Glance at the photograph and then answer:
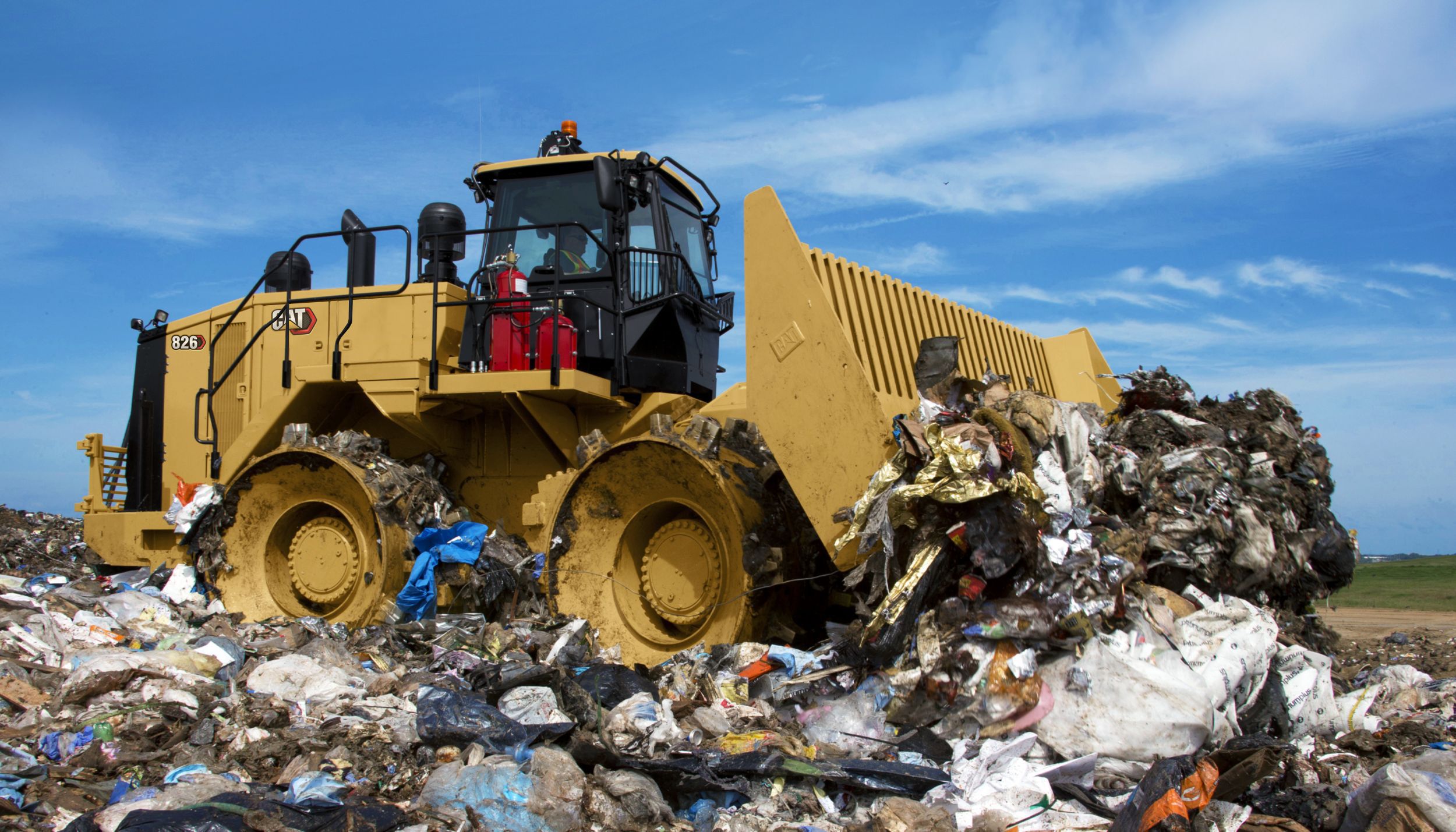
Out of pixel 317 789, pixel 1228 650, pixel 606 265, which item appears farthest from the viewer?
pixel 606 265

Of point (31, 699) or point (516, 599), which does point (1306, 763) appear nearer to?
point (516, 599)

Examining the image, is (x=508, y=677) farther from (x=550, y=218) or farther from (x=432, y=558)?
(x=550, y=218)

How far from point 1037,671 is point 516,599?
2964 mm

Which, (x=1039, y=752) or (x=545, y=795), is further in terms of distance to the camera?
(x=1039, y=752)

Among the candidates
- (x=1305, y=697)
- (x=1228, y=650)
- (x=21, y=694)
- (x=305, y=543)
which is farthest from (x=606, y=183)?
(x=1305, y=697)

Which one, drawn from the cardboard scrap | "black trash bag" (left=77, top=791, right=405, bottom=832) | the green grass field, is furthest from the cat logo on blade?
the green grass field

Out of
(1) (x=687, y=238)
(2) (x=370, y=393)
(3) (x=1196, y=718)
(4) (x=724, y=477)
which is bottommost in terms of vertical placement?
(3) (x=1196, y=718)

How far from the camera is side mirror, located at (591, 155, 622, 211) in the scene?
5.32 metres

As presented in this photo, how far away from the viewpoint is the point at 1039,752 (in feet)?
11.6

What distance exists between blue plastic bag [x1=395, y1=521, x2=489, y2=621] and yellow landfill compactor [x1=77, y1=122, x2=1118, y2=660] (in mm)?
125

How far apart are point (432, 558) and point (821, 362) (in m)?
2.53

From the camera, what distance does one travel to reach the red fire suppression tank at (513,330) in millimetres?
5707

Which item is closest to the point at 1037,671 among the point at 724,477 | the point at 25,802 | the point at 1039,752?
the point at 1039,752

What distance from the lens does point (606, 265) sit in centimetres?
592
